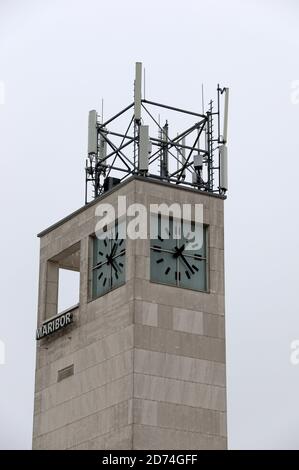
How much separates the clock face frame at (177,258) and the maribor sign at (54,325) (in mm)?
6798

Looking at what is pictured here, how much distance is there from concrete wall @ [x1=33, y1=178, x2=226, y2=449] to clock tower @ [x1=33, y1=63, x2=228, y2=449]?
0.06m

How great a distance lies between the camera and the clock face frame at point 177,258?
90.3 metres

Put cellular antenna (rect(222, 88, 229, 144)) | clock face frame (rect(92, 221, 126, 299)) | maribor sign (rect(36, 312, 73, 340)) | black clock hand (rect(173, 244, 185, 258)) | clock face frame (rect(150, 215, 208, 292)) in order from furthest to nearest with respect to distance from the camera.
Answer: cellular antenna (rect(222, 88, 229, 144)) → maribor sign (rect(36, 312, 73, 340)) → black clock hand (rect(173, 244, 185, 258)) → clock face frame (rect(92, 221, 126, 299)) → clock face frame (rect(150, 215, 208, 292))

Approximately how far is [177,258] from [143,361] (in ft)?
22.7

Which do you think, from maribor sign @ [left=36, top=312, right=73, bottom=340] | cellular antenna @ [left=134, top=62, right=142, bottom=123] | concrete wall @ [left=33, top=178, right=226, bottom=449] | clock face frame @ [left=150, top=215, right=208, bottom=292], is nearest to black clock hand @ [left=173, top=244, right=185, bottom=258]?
clock face frame @ [left=150, top=215, right=208, bottom=292]

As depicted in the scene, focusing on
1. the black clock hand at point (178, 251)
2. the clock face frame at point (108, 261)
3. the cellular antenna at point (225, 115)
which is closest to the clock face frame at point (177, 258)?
the black clock hand at point (178, 251)

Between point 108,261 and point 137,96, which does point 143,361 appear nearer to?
point 108,261

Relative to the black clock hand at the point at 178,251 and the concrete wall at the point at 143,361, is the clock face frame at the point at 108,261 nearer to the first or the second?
the concrete wall at the point at 143,361

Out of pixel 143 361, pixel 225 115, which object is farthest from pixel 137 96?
pixel 143 361

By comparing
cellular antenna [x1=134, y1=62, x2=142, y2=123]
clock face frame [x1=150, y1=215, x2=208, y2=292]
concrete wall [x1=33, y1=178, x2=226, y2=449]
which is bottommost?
concrete wall [x1=33, y1=178, x2=226, y2=449]

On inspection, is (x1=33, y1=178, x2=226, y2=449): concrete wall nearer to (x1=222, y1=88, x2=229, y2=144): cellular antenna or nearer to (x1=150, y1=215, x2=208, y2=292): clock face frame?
(x1=150, y1=215, x2=208, y2=292): clock face frame

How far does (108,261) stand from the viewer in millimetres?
92000

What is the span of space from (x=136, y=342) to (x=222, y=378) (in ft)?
19.3

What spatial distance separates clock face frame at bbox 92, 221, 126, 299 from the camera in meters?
90.8
